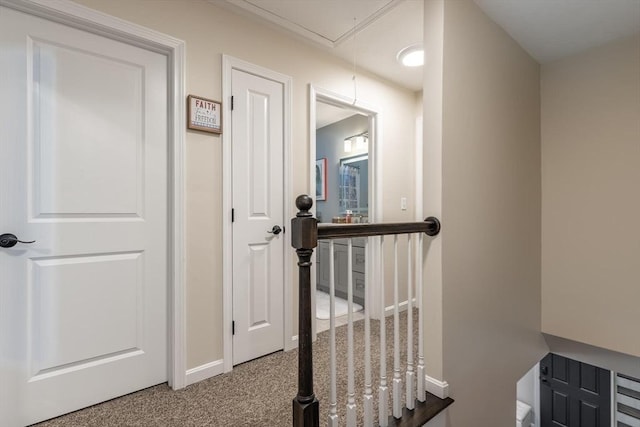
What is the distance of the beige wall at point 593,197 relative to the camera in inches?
89.8

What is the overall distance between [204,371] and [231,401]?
31 centimetres

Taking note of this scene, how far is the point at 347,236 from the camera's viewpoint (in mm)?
1249

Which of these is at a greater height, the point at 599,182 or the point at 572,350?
the point at 599,182

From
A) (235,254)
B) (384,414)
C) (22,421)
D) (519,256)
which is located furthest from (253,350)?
(519,256)

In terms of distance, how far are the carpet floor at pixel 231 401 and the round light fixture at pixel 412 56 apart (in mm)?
2294

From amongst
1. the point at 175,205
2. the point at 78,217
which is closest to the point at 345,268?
the point at 175,205

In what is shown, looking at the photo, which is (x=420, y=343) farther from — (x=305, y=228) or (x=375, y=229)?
(x=305, y=228)

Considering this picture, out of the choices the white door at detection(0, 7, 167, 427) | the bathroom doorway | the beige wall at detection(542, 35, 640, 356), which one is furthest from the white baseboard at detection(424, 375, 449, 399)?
the beige wall at detection(542, 35, 640, 356)

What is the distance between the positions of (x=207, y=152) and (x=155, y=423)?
1.43m

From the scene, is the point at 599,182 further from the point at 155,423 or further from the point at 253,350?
the point at 155,423

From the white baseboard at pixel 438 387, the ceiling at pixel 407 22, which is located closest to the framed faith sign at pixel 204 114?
the ceiling at pixel 407 22

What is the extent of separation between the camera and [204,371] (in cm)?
185

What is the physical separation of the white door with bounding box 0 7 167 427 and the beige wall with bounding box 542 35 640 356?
3017 millimetres

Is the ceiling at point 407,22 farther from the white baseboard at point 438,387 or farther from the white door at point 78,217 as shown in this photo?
the white baseboard at point 438,387
